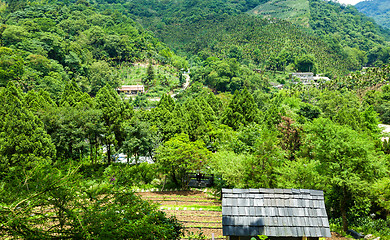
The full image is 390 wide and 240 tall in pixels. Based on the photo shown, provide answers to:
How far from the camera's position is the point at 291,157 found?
2184cm

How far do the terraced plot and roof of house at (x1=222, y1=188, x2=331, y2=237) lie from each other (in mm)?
6297

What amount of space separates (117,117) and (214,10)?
149 meters

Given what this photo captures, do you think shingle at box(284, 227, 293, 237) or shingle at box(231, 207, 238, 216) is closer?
shingle at box(284, 227, 293, 237)

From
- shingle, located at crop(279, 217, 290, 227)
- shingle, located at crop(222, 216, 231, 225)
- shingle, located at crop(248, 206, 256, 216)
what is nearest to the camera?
shingle, located at crop(279, 217, 290, 227)

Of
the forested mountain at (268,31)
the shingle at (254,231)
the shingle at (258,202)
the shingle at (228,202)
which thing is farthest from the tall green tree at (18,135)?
the forested mountain at (268,31)

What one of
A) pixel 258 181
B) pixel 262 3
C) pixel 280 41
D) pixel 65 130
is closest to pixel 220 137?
pixel 258 181

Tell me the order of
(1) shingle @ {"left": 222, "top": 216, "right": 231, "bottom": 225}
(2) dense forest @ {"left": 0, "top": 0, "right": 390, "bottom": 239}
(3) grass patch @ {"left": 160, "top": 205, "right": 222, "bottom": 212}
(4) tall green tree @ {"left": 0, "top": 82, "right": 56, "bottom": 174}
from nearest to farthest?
1. (2) dense forest @ {"left": 0, "top": 0, "right": 390, "bottom": 239}
2. (1) shingle @ {"left": 222, "top": 216, "right": 231, "bottom": 225}
3. (3) grass patch @ {"left": 160, "top": 205, "right": 222, "bottom": 212}
4. (4) tall green tree @ {"left": 0, "top": 82, "right": 56, "bottom": 174}

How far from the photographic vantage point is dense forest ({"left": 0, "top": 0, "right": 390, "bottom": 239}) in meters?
4.21

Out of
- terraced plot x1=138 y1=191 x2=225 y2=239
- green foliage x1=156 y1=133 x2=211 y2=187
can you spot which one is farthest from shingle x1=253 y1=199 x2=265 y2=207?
green foliage x1=156 y1=133 x2=211 y2=187

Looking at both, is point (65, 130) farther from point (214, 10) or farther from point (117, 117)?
point (214, 10)

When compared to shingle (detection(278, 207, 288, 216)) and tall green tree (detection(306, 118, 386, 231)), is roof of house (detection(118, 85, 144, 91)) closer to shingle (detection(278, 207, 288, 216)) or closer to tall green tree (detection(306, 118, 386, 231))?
tall green tree (detection(306, 118, 386, 231))

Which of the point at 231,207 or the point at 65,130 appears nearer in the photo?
the point at 231,207

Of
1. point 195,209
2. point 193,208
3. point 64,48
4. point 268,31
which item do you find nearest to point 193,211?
point 195,209

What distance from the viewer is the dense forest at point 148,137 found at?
421cm
